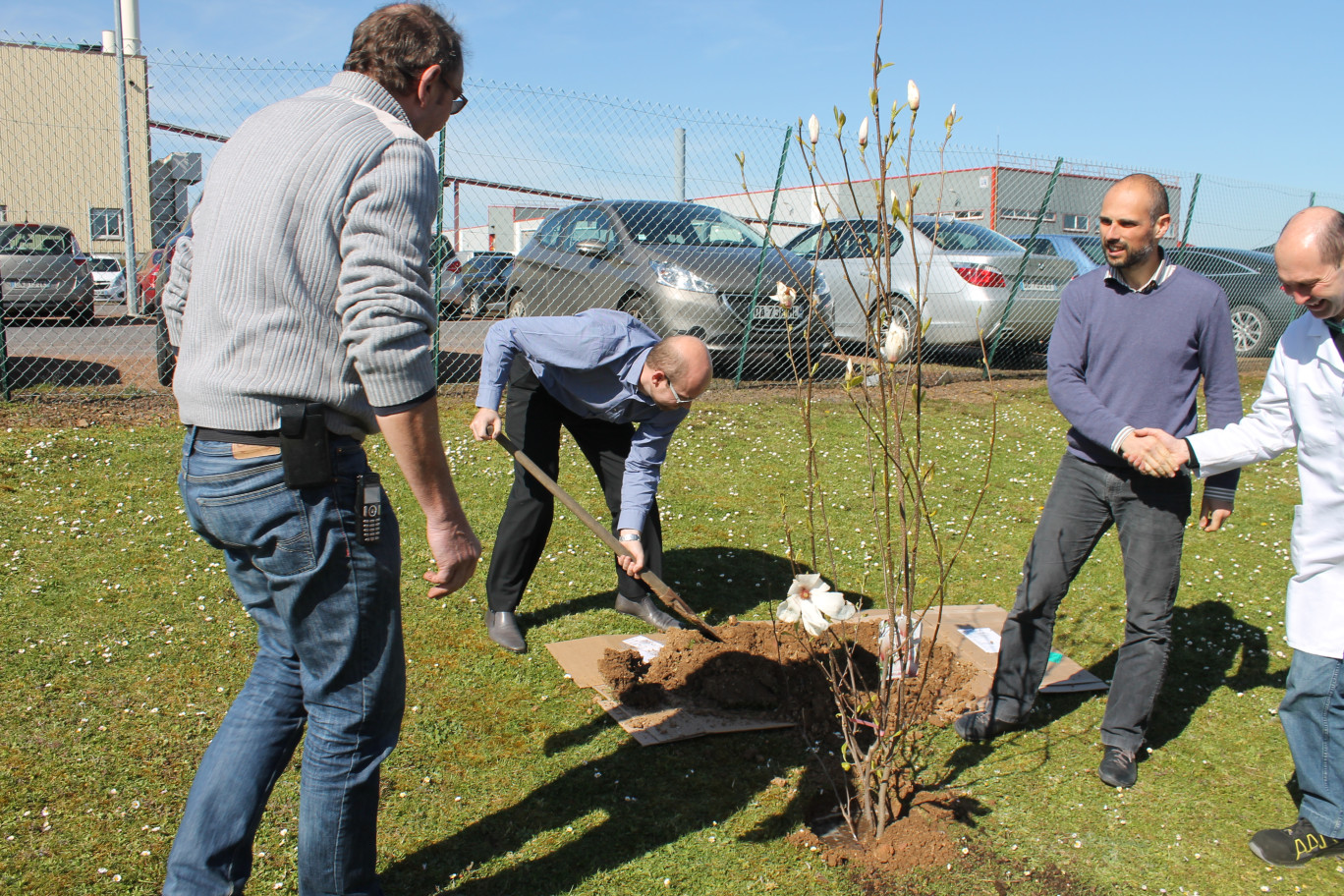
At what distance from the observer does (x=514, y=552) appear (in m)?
4.00

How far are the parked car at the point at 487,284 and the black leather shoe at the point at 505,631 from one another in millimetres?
5536

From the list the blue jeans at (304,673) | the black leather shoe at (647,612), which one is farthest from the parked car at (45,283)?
the blue jeans at (304,673)

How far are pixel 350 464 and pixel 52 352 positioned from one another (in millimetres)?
8765

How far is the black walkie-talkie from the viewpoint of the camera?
1903mm

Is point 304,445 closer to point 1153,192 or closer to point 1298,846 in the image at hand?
point 1153,192

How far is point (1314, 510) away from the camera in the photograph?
8.61 feet

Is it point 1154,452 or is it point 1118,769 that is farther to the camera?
point 1118,769

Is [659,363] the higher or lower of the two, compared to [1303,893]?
higher

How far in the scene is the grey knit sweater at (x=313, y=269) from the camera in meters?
1.76

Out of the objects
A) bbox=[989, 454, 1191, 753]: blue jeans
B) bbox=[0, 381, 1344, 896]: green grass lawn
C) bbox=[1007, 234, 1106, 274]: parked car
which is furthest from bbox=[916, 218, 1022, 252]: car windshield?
bbox=[989, 454, 1191, 753]: blue jeans

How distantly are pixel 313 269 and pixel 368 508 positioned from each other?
0.48 meters

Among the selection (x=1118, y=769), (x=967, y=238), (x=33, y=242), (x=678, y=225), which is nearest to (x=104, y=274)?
(x=33, y=242)

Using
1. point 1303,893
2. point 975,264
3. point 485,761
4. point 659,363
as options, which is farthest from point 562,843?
point 975,264

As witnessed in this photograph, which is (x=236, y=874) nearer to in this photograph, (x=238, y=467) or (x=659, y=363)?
(x=238, y=467)
